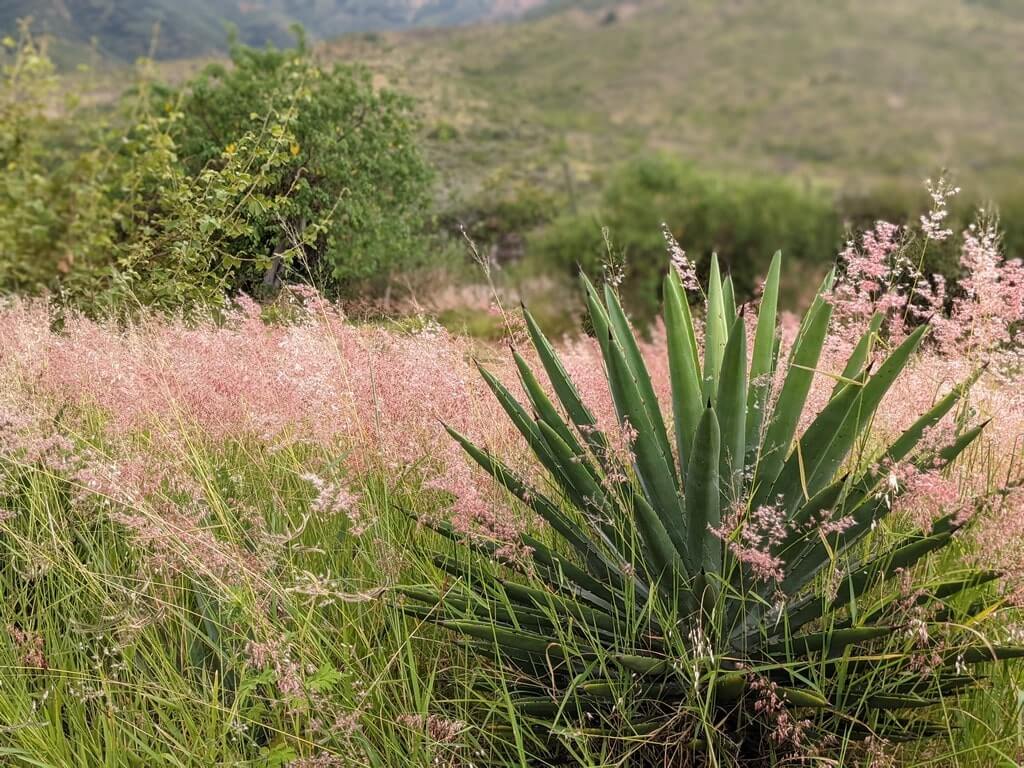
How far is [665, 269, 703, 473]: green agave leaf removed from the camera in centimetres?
216

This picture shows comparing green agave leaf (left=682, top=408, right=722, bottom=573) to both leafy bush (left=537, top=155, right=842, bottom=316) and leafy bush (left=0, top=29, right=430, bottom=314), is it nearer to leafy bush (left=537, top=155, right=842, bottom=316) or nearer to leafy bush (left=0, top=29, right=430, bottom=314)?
leafy bush (left=0, top=29, right=430, bottom=314)

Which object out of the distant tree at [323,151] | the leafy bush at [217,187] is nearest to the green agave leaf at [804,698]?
the leafy bush at [217,187]

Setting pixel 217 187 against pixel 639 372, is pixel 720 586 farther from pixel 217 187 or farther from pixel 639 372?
pixel 217 187

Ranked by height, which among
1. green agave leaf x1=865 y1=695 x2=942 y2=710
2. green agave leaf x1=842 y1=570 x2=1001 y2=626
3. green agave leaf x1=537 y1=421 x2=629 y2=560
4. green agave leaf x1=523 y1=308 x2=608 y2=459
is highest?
green agave leaf x1=523 y1=308 x2=608 y2=459

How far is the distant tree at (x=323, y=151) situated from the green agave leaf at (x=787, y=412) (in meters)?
3.22

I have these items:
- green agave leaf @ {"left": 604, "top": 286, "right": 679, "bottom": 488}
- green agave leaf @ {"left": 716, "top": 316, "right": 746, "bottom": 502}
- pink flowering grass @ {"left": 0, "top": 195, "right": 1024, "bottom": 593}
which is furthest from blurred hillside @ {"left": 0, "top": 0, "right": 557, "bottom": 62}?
green agave leaf @ {"left": 716, "top": 316, "right": 746, "bottom": 502}

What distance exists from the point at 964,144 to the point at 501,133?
2731 inches

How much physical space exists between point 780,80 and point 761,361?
128191mm

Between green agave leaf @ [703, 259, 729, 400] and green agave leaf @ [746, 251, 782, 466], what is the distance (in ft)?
0.35

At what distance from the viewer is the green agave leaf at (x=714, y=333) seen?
2340mm

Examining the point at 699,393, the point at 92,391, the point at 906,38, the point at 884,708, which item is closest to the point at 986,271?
the point at 699,393

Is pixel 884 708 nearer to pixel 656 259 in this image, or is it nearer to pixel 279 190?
pixel 279 190

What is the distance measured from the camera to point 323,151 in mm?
6262

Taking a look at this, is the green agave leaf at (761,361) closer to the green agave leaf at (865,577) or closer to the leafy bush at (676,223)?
the green agave leaf at (865,577)
